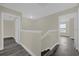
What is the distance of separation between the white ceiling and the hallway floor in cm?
66

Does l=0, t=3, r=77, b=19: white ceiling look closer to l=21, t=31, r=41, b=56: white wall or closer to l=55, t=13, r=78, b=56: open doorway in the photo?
l=55, t=13, r=78, b=56: open doorway

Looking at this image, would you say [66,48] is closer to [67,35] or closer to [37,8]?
[67,35]

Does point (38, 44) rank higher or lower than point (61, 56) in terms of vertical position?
higher

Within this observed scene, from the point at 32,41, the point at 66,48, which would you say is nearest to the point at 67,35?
the point at 66,48

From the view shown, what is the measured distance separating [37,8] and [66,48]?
108 cm

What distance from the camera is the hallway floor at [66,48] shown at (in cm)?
164

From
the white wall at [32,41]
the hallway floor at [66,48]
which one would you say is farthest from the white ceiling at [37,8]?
the hallway floor at [66,48]

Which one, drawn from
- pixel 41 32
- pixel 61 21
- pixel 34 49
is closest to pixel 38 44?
pixel 34 49

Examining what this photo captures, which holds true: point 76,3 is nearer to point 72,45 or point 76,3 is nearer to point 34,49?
point 72,45

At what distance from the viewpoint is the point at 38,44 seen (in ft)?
5.87

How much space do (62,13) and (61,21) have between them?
0.57ft

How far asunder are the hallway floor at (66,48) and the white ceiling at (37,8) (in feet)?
2.18

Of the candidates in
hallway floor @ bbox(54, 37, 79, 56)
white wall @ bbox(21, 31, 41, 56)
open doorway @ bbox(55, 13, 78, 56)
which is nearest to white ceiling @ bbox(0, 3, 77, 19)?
open doorway @ bbox(55, 13, 78, 56)

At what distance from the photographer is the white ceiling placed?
165 centimetres
